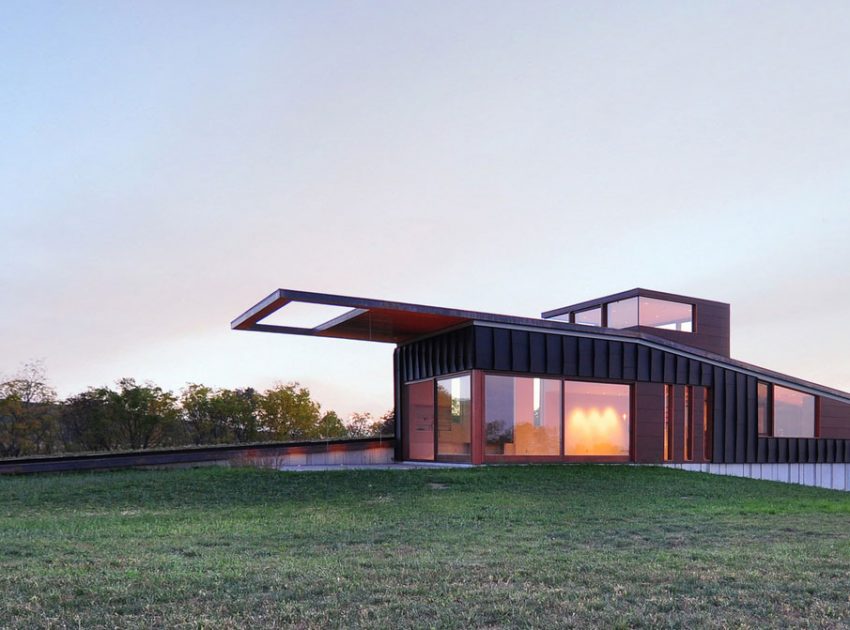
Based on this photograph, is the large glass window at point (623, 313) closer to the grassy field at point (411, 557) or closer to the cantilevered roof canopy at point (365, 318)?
the cantilevered roof canopy at point (365, 318)

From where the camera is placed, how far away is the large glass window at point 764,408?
20.4 metres

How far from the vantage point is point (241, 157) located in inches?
627

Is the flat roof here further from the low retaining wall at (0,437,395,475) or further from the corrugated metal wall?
the low retaining wall at (0,437,395,475)

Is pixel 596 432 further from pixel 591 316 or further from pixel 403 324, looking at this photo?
pixel 403 324

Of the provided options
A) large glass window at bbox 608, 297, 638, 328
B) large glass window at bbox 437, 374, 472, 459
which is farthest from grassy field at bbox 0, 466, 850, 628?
large glass window at bbox 608, 297, 638, 328

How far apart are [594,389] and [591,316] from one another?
4.19 meters

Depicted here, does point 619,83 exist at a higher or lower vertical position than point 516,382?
higher

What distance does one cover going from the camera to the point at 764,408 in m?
20.5

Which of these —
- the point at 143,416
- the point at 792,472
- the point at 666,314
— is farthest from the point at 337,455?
the point at 792,472

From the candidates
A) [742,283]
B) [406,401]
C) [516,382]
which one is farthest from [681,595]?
[742,283]

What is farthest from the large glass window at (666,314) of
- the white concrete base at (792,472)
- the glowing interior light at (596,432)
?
the white concrete base at (792,472)

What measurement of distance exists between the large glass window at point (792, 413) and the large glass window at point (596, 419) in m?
5.50

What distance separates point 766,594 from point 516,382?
39.8ft

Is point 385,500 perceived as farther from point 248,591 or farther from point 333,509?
point 248,591
